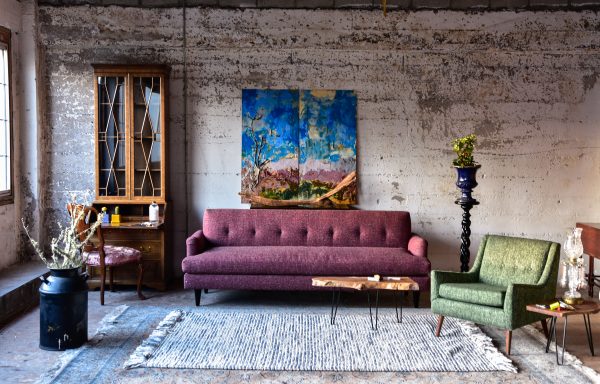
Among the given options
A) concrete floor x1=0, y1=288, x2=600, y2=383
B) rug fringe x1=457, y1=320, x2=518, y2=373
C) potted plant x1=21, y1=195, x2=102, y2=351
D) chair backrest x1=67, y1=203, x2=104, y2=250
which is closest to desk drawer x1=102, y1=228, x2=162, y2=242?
chair backrest x1=67, y1=203, x2=104, y2=250

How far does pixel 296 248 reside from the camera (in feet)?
21.2

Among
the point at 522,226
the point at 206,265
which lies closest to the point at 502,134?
the point at 522,226

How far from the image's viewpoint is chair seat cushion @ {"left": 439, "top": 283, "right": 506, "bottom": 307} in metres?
4.95

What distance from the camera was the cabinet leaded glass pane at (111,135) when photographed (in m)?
7.05

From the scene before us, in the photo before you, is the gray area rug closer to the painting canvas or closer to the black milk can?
the black milk can

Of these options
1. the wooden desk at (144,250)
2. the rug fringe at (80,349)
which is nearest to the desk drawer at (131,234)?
the wooden desk at (144,250)

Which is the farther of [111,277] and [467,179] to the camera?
[111,277]

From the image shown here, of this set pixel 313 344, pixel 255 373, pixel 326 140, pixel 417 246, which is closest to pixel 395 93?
pixel 326 140

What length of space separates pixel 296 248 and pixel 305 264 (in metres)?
0.35

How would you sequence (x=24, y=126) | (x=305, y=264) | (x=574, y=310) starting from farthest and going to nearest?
(x=24, y=126), (x=305, y=264), (x=574, y=310)

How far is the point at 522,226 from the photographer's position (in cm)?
748

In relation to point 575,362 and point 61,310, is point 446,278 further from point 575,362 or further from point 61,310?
point 61,310

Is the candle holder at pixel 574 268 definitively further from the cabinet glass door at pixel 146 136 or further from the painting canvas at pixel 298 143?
the cabinet glass door at pixel 146 136

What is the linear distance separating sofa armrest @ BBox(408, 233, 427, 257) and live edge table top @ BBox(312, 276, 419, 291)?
75 cm
